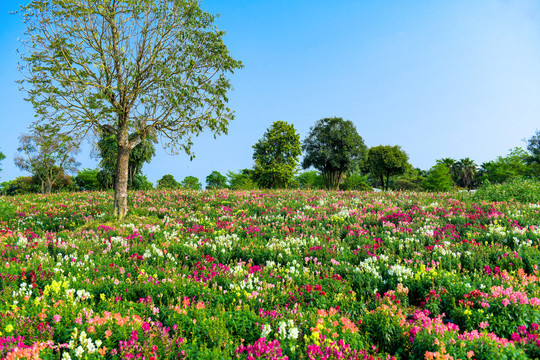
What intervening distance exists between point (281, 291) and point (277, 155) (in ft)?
115

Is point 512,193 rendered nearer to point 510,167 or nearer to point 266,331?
point 266,331

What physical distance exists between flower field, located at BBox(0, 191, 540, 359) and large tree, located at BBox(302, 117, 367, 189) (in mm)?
37512

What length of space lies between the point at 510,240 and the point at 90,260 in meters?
10.6

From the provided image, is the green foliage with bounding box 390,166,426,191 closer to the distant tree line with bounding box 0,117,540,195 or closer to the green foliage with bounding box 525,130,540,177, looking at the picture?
the distant tree line with bounding box 0,117,540,195

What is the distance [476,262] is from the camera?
23.2 ft

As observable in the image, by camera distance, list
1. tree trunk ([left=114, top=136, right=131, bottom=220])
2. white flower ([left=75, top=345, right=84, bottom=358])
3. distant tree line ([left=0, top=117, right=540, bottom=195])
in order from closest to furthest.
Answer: white flower ([left=75, top=345, right=84, bottom=358])
tree trunk ([left=114, top=136, right=131, bottom=220])
distant tree line ([left=0, top=117, right=540, bottom=195])

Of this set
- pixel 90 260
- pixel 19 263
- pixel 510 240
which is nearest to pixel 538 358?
pixel 510 240

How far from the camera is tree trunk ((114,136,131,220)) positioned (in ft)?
40.8

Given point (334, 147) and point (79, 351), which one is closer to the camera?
point (79, 351)

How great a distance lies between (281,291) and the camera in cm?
564

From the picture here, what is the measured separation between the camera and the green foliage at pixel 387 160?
57125mm

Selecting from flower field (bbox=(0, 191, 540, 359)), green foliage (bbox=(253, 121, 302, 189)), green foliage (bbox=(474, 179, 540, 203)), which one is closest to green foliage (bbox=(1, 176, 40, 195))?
green foliage (bbox=(253, 121, 302, 189))

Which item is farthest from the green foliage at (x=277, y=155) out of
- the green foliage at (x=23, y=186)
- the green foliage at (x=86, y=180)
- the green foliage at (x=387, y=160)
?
the green foliage at (x=23, y=186)

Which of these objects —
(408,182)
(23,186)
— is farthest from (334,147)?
(23,186)
